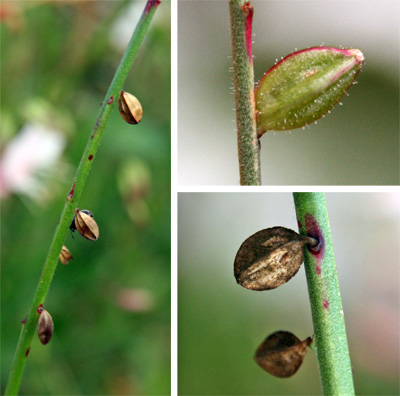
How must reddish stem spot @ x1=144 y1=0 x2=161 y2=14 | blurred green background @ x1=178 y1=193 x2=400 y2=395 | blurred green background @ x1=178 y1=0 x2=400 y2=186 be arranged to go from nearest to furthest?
reddish stem spot @ x1=144 y1=0 x2=161 y2=14, blurred green background @ x1=178 y1=0 x2=400 y2=186, blurred green background @ x1=178 y1=193 x2=400 y2=395

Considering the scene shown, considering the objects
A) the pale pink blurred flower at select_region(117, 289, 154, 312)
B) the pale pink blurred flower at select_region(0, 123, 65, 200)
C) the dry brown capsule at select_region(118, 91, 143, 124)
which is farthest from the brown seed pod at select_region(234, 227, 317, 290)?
the pale pink blurred flower at select_region(117, 289, 154, 312)

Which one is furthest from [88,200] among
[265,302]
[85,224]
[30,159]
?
[85,224]

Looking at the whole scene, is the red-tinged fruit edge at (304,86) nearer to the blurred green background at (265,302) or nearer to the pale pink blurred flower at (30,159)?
the blurred green background at (265,302)

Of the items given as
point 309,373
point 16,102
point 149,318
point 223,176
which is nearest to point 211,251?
point 223,176

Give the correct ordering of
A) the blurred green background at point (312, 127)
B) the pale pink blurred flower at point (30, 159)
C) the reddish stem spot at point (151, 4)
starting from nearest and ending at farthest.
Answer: the reddish stem spot at point (151, 4)
the blurred green background at point (312, 127)
the pale pink blurred flower at point (30, 159)

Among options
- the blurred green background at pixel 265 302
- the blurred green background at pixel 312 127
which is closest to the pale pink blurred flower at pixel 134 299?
the blurred green background at pixel 265 302

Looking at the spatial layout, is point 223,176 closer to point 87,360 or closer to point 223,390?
point 223,390

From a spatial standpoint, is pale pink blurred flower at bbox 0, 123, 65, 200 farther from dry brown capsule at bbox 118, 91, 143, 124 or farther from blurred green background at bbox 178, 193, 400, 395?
dry brown capsule at bbox 118, 91, 143, 124
